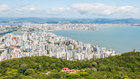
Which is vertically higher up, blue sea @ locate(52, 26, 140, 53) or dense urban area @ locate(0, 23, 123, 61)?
dense urban area @ locate(0, 23, 123, 61)

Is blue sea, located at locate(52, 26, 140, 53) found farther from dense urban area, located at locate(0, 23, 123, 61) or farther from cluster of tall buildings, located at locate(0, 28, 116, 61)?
cluster of tall buildings, located at locate(0, 28, 116, 61)

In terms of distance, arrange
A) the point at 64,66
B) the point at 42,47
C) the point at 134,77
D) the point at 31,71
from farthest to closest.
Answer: the point at 42,47, the point at 64,66, the point at 31,71, the point at 134,77

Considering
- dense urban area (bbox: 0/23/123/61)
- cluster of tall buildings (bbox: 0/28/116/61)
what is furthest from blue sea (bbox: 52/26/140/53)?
cluster of tall buildings (bbox: 0/28/116/61)

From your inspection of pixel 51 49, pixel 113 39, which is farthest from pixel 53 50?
pixel 113 39

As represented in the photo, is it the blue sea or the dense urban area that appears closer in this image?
the dense urban area

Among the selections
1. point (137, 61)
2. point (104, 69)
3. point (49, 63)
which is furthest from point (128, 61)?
point (49, 63)

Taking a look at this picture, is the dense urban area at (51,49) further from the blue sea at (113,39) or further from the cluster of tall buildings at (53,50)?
the blue sea at (113,39)

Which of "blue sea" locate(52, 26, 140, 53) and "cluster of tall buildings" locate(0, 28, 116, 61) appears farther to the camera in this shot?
"blue sea" locate(52, 26, 140, 53)

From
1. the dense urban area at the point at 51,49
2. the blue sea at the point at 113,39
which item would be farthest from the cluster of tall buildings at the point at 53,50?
the blue sea at the point at 113,39

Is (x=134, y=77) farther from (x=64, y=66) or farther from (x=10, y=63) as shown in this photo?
(x=10, y=63)

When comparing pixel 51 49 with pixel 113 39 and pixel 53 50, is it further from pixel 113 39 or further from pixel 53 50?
pixel 113 39

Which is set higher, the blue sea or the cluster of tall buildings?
the cluster of tall buildings
